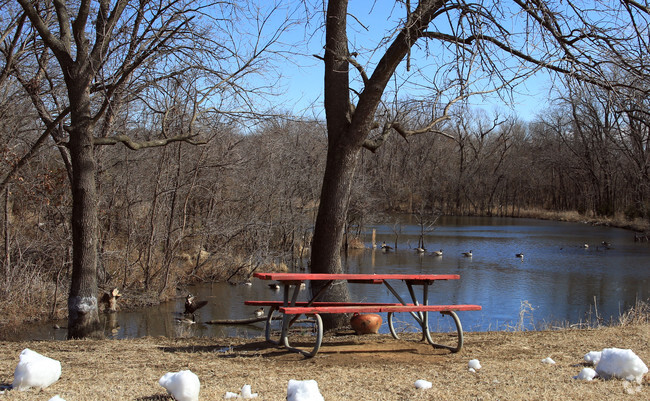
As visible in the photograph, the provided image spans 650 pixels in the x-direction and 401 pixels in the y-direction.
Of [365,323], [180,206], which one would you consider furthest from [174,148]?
[365,323]

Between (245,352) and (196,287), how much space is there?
11.7 meters

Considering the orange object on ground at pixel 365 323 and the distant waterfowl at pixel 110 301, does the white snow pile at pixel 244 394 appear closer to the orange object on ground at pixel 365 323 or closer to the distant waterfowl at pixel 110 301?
the orange object on ground at pixel 365 323

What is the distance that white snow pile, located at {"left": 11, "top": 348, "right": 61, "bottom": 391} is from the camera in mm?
4344

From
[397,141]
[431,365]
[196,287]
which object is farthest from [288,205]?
[397,141]

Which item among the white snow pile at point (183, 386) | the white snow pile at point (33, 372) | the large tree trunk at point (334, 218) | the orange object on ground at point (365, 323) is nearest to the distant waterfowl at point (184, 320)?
the large tree trunk at point (334, 218)

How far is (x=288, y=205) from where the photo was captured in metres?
22.3

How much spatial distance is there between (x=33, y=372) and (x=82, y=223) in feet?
12.4

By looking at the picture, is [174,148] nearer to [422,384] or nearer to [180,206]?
[180,206]

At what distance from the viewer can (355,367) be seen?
5465mm

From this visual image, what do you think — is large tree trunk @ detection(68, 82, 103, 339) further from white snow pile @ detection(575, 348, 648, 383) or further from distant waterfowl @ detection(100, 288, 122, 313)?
distant waterfowl @ detection(100, 288, 122, 313)

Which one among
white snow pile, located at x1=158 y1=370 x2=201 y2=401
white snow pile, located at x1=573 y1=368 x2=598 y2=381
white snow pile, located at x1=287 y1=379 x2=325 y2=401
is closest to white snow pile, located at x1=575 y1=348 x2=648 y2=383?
white snow pile, located at x1=573 y1=368 x2=598 y2=381

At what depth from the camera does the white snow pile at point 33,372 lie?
14.3ft

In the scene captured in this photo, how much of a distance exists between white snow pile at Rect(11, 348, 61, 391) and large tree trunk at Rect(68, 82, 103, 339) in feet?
11.2

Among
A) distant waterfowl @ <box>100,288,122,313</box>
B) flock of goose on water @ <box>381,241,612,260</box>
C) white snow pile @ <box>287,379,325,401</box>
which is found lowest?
distant waterfowl @ <box>100,288,122,313</box>
